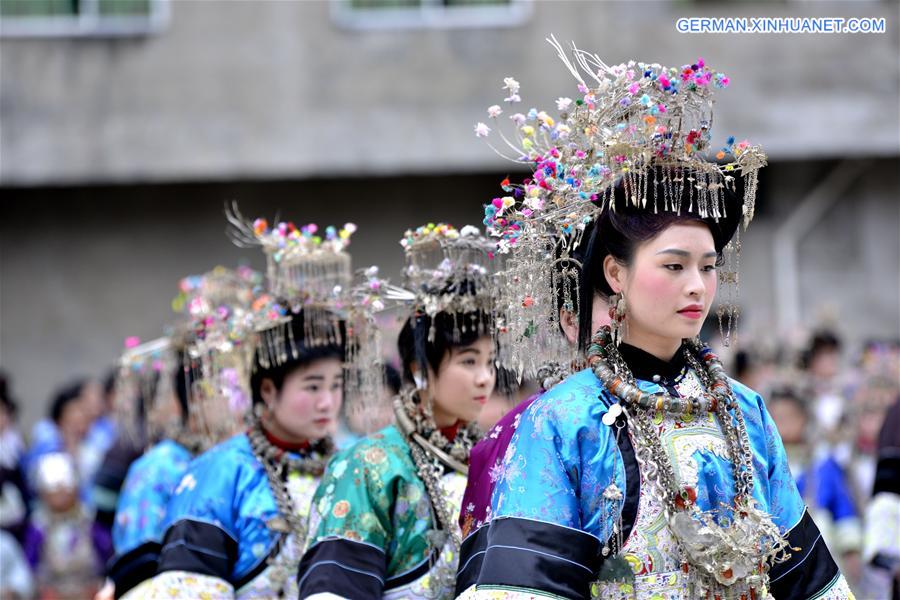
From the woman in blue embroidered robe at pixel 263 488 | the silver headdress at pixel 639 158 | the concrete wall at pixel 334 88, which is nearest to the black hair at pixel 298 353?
the woman in blue embroidered robe at pixel 263 488

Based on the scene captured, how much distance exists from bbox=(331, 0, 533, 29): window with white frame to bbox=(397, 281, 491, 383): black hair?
771 cm

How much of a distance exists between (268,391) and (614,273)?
195 cm

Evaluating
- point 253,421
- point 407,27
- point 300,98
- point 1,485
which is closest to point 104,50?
point 300,98

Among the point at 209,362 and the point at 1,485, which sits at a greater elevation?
the point at 209,362

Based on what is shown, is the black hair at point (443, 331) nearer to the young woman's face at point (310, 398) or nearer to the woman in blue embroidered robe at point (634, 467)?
the young woman's face at point (310, 398)

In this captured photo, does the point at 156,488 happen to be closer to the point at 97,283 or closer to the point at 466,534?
the point at 466,534

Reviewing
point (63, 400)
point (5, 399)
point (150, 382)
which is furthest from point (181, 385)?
point (63, 400)

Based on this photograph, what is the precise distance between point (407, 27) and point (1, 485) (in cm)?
511

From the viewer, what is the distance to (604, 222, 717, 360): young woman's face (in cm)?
308

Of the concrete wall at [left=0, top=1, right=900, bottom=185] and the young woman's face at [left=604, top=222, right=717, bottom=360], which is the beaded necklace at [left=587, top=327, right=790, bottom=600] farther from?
the concrete wall at [left=0, top=1, right=900, bottom=185]

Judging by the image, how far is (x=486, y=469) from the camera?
326cm

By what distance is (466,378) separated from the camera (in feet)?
13.7

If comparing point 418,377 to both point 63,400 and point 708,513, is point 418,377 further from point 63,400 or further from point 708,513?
point 63,400

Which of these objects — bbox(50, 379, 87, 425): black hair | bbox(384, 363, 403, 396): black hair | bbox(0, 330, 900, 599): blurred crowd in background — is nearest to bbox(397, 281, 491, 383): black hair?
bbox(384, 363, 403, 396): black hair
